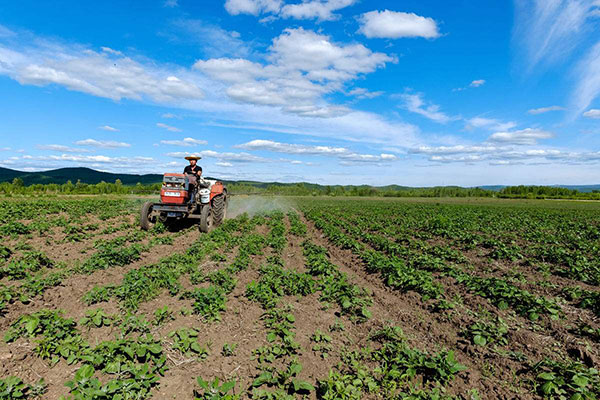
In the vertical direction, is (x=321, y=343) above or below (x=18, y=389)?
below

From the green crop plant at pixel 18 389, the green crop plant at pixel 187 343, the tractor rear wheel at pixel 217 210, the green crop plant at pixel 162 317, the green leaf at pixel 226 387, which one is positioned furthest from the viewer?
the tractor rear wheel at pixel 217 210

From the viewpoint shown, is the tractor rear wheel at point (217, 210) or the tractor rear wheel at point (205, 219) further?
the tractor rear wheel at point (217, 210)

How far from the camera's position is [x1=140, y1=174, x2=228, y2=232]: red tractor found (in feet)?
46.9

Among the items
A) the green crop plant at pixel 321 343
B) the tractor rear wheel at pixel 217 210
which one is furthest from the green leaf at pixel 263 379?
the tractor rear wheel at pixel 217 210

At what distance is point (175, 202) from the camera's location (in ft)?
47.2

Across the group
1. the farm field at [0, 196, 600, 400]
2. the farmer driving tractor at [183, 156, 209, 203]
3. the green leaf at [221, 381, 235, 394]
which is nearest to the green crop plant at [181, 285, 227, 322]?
the farm field at [0, 196, 600, 400]

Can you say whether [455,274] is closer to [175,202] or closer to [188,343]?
[188,343]

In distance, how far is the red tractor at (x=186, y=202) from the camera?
1428 centimetres

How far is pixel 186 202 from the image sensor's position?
48.0 ft

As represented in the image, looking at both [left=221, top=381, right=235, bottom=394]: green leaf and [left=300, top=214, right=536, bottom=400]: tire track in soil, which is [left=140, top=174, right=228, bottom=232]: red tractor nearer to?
[left=300, top=214, right=536, bottom=400]: tire track in soil

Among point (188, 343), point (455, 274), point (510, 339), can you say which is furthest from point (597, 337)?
point (188, 343)

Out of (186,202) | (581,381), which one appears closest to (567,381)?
(581,381)

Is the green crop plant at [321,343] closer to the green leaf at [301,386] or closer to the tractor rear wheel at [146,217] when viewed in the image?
the green leaf at [301,386]

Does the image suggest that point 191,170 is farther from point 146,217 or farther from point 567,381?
point 567,381
